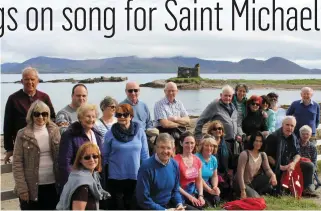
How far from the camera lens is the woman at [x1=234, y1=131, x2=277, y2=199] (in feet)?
22.8

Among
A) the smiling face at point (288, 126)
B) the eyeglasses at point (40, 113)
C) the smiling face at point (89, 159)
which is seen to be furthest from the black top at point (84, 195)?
the smiling face at point (288, 126)

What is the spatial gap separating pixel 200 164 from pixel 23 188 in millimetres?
2265

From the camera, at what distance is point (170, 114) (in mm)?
6688

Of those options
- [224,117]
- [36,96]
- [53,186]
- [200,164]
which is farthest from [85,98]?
[224,117]

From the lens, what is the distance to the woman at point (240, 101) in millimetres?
7137

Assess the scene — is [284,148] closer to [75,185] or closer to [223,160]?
[223,160]

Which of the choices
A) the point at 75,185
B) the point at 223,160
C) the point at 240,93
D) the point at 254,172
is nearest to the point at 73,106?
the point at 75,185

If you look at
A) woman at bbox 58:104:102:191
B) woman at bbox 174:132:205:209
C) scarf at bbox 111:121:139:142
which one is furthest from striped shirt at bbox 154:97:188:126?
woman at bbox 58:104:102:191

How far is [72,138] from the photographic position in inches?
197

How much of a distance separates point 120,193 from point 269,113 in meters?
2.99

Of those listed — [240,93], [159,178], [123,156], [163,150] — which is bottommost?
[159,178]

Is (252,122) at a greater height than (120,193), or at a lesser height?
greater

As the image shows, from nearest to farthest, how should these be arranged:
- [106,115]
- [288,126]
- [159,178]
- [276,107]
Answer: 1. [159,178]
2. [106,115]
3. [288,126]
4. [276,107]

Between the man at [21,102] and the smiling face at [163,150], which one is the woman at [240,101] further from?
the man at [21,102]
